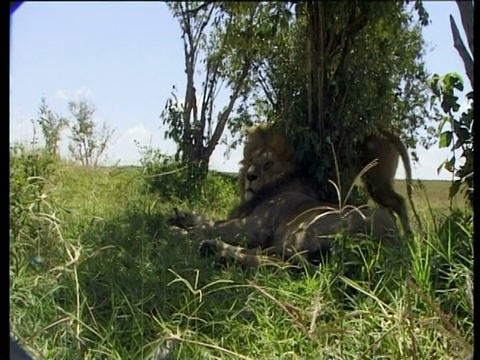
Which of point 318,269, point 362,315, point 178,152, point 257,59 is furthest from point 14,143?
point 362,315

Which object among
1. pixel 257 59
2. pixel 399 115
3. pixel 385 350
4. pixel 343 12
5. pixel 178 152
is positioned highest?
pixel 343 12

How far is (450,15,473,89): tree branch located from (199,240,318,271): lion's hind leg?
0.59m

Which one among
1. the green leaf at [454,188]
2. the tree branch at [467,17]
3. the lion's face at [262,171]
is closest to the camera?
the tree branch at [467,17]

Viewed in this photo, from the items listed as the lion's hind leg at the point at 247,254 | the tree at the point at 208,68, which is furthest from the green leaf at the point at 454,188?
the tree at the point at 208,68

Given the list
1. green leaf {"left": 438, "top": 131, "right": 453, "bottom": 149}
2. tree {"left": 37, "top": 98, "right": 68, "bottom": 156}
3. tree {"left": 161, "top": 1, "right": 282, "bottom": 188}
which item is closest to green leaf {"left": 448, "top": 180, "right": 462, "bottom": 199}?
green leaf {"left": 438, "top": 131, "right": 453, "bottom": 149}

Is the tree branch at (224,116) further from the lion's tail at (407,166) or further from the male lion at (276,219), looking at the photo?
the lion's tail at (407,166)

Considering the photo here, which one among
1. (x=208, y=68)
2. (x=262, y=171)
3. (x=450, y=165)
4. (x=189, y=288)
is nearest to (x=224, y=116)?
(x=208, y=68)

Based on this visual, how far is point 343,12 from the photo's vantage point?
66.5 inches

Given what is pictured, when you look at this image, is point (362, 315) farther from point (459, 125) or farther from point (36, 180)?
point (36, 180)

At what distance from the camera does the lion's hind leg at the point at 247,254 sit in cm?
158

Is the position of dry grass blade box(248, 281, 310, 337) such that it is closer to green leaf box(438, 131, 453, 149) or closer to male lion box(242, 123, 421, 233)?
male lion box(242, 123, 421, 233)

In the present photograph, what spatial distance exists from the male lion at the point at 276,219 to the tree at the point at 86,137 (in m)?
0.26

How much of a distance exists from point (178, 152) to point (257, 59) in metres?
0.34

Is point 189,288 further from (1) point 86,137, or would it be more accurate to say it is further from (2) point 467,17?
(2) point 467,17
